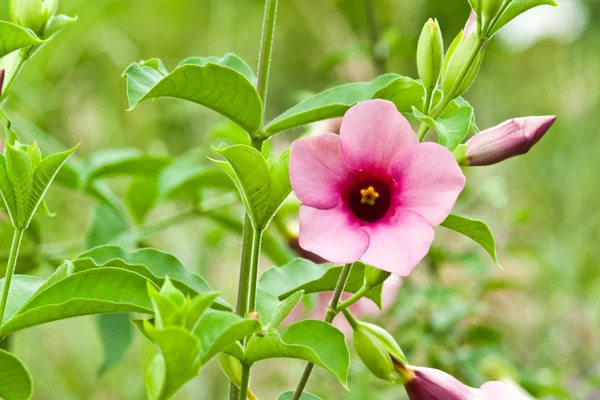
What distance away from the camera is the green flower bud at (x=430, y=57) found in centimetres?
36

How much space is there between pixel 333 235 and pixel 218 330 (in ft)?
0.28

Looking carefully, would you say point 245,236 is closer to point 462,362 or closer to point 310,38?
point 462,362

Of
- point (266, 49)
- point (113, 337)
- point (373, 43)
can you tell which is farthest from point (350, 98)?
point (373, 43)

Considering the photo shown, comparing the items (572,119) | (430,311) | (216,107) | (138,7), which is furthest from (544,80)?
(216,107)

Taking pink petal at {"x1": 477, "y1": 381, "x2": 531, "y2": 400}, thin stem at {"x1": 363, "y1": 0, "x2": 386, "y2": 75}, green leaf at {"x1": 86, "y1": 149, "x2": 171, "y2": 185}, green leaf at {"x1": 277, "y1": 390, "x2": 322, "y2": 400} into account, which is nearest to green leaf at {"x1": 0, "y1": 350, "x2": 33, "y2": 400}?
green leaf at {"x1": 277, "y1": 390, "x2": 322, "y2": 400}

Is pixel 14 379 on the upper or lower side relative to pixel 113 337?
upper

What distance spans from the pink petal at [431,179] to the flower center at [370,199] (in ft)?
0.07

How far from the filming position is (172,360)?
26 centimetres

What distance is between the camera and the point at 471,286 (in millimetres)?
1153

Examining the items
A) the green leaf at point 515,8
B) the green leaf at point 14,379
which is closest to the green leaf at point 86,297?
the green leaf at point 14,379

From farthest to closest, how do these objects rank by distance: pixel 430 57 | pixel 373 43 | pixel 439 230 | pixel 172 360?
pixel 439 230 < pixel 373 43 < pixel 430 57 < pixel 172 360

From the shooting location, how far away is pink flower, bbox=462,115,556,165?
35 centimetres

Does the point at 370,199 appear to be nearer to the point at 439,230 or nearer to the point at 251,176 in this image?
the point at 251,176

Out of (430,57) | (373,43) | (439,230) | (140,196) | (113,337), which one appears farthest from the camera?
(439,230)
